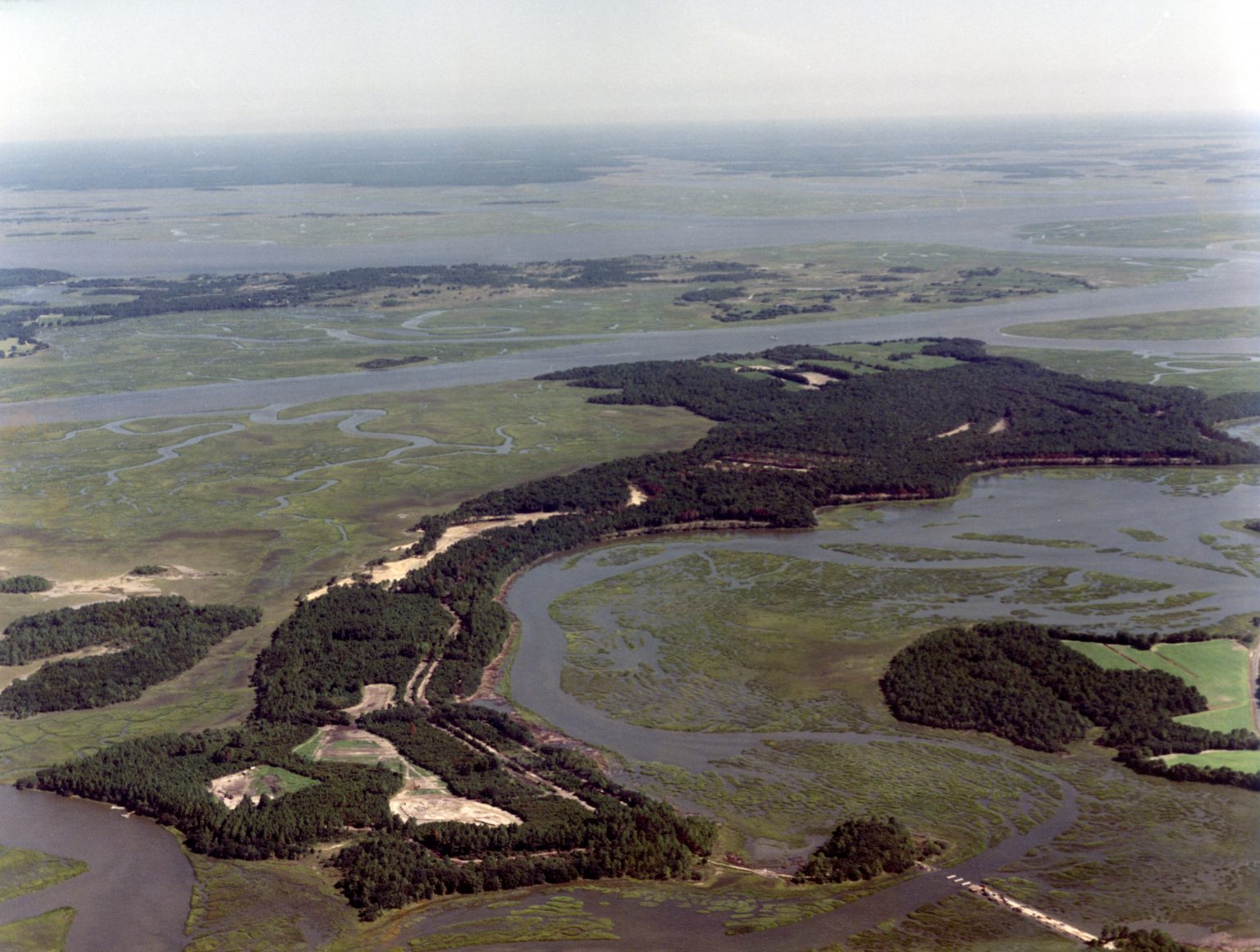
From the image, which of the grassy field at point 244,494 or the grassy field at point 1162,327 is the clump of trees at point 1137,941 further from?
the grassy field at point 1162,327

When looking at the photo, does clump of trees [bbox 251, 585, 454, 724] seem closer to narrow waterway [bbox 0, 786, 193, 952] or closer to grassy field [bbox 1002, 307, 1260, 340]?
narrow waterway [bbox 0, 786, 193, 952]

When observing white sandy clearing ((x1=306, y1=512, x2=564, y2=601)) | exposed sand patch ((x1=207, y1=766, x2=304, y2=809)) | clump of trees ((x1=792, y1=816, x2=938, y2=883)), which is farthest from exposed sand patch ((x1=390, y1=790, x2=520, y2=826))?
white sandy clearing ((x1=306, y1=512, x2=564, y2=601))

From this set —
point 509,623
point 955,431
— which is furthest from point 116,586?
point 955,431

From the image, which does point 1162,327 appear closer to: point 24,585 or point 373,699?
point 373,699

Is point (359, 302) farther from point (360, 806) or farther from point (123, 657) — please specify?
point (360, 806)

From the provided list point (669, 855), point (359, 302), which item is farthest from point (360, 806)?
point (359, 302)
